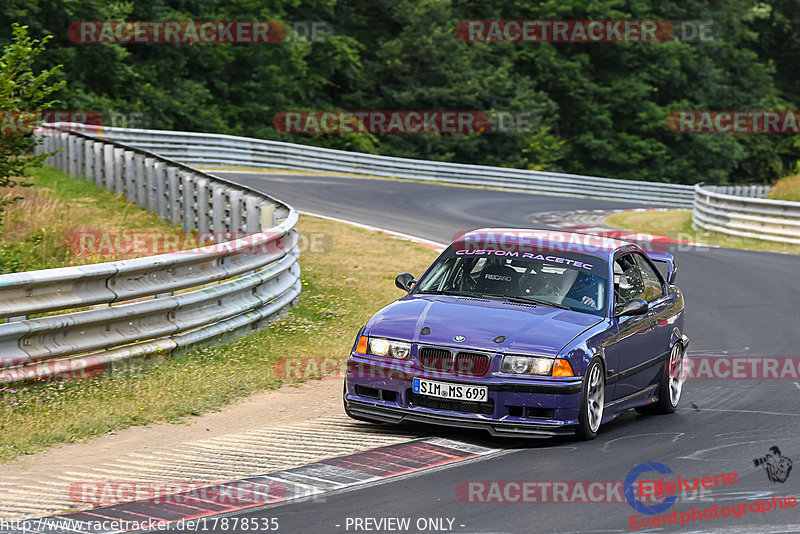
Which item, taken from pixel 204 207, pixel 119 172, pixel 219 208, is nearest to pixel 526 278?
pixel 219 208

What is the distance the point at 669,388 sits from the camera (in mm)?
9617

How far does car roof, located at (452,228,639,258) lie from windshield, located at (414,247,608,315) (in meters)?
0.11

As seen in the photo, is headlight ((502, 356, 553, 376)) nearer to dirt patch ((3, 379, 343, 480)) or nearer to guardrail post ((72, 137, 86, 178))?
dirt patch ((3, 379, 343, 480))

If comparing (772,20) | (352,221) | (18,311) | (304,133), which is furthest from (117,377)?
(772,20)

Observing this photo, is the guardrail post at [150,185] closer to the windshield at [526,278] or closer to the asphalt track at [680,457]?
the asphalt track at [680,457]

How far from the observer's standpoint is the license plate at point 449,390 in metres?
7.84

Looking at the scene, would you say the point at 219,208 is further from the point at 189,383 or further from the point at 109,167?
the point at 189,383

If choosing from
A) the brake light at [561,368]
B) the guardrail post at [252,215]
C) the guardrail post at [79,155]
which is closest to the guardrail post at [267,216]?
the guardrail post at [252,215]

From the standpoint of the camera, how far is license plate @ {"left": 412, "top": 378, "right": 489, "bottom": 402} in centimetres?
784

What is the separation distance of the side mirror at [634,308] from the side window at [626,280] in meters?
0.21

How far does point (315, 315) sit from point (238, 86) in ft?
116

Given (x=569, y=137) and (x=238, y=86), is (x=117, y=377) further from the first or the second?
(x=569, y=137)

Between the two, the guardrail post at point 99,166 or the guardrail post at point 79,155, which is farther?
the guardrail post at point 79,155

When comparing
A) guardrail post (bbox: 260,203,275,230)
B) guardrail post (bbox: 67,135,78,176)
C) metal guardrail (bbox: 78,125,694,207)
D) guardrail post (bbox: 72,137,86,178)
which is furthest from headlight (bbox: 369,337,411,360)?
metal guardrail (bbox: 78,125,694,207)
